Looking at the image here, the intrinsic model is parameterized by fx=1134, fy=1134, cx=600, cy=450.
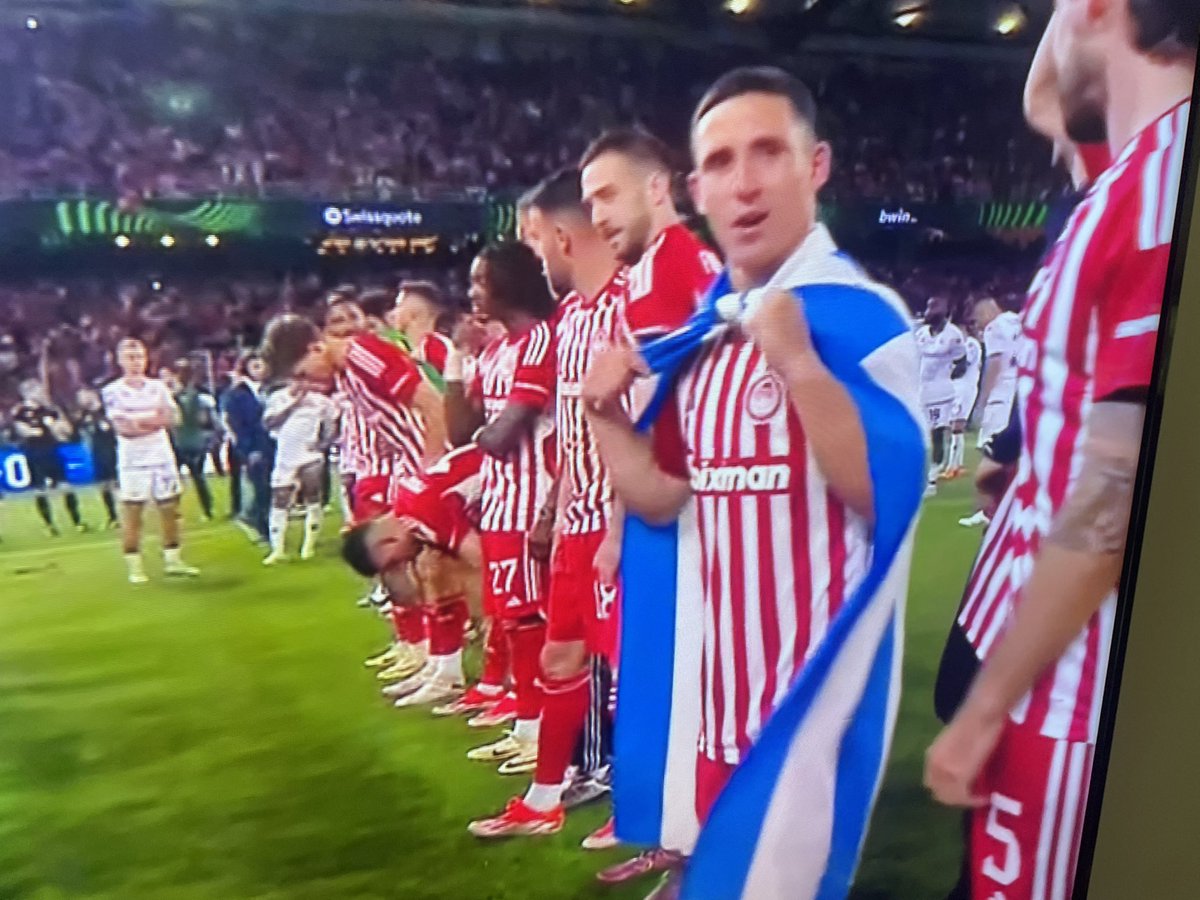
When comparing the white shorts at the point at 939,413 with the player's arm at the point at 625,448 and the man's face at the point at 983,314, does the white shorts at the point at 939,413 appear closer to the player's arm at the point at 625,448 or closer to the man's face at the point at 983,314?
the man's face at the point at 983,314

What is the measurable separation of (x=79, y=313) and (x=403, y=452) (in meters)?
0.31

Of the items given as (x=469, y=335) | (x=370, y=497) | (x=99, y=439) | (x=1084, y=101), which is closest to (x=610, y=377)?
(x=469, y=335)

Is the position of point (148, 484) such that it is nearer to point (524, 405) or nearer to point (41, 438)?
point (41, 438)

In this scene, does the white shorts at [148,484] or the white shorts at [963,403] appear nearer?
the white shorts at [148,484]

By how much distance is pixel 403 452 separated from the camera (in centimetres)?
111

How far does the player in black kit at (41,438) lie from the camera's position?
1.01 m

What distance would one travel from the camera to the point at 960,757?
1313 mm

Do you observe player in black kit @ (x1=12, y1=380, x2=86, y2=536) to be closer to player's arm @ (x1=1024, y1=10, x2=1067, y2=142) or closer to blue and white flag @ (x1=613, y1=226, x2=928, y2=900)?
blue and white flag @ (x1=613, y1=226, x2=928, y2=900)

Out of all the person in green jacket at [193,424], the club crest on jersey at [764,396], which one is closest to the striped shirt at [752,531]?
the club crest on jersey at [764,396]

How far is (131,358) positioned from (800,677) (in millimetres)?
748

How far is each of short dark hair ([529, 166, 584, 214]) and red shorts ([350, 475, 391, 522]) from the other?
12.0 inches

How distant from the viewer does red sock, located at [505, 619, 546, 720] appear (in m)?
1.17

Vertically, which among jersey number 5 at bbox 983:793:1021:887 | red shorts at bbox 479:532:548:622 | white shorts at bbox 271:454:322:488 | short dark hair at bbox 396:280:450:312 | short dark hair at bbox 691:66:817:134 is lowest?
jersey number 5 at bbox 983:793:1021:887

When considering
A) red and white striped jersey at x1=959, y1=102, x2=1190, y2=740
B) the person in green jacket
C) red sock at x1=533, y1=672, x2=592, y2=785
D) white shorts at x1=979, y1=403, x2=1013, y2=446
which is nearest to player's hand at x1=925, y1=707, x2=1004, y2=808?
red and white striped jersey at x1=959, y1=102, x2=1190, y2=740
